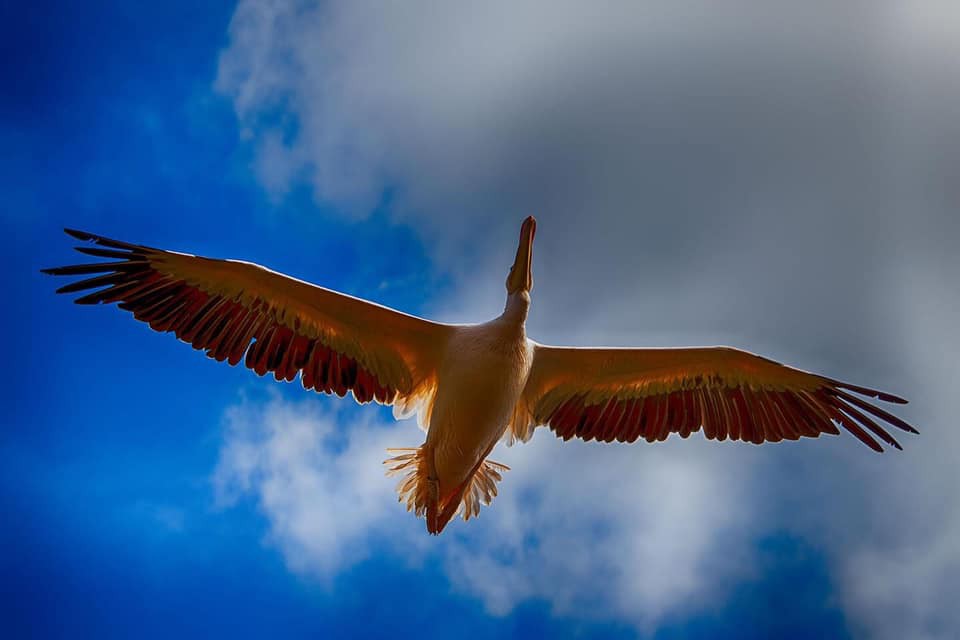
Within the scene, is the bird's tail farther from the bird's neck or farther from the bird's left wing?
the bird's neck

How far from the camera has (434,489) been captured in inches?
306

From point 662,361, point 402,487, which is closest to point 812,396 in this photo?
point 662,361

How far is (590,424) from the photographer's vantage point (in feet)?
27.2

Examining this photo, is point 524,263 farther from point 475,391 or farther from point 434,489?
point 434,489

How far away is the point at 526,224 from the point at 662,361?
162 cm

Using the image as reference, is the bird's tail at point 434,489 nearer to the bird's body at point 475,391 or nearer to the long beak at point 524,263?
the bird's body at point 475,391

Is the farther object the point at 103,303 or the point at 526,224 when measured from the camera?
the point at 526,224

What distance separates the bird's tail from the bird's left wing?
49cm

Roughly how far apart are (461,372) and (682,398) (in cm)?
206

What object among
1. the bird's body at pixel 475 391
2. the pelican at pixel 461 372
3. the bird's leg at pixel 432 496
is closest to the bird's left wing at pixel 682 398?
the pelican at pixel 461 372

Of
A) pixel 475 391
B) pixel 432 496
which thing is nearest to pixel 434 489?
pixel 432 496

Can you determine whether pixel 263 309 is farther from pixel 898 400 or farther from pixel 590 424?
pixel 898 400

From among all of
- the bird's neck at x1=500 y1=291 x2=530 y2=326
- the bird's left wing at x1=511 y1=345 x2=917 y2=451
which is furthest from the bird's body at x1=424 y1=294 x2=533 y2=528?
the bird's left wing at x1=511 y1=345 x2=917 y2=451

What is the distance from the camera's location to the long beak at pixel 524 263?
7902mm
